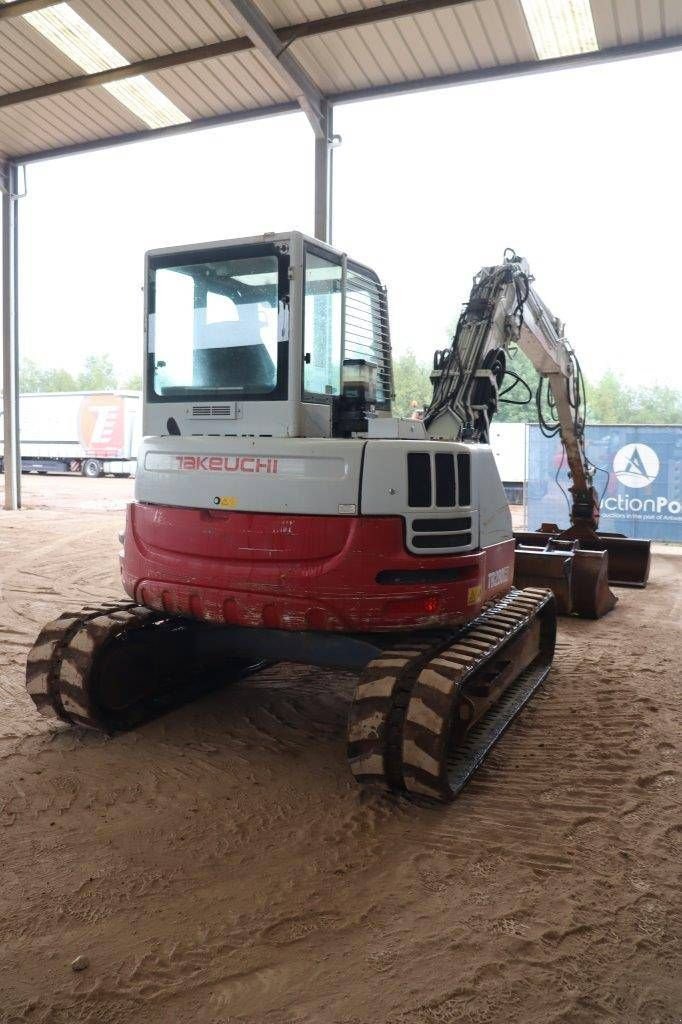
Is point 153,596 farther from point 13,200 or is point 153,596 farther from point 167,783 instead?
point 13,200

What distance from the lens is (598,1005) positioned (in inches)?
103

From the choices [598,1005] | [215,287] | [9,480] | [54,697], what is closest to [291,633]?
[54,697]

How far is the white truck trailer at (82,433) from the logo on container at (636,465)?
22.3 metres

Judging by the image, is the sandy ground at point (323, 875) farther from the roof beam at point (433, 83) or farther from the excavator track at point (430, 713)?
the roof beam at point (433, 83)

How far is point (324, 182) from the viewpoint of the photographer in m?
11.9

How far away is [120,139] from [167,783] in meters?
13.4

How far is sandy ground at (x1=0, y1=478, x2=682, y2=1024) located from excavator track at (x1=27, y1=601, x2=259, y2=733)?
0.55ft

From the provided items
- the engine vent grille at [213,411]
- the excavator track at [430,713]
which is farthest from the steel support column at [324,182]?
the excavator track at [430,713]

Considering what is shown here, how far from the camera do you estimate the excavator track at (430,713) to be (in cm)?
393

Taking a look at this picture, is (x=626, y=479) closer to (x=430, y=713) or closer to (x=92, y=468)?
(x=430, y=713)

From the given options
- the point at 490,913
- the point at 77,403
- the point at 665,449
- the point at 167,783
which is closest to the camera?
the point at 490,913

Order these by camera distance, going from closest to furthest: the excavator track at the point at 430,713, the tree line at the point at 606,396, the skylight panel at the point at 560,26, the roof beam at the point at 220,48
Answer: the excavator track at the point at 430,713 → the skylight panel at the point at 560,26 → the roof beam at the point at 220,48 → the tree line at the point at 606,396

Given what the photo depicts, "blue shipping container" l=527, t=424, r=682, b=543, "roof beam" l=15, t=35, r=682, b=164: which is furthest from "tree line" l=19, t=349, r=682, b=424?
"roof beam" l=15, t=35, r=682, b=164

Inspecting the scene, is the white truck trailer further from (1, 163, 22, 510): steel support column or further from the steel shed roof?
the steel shed roof
